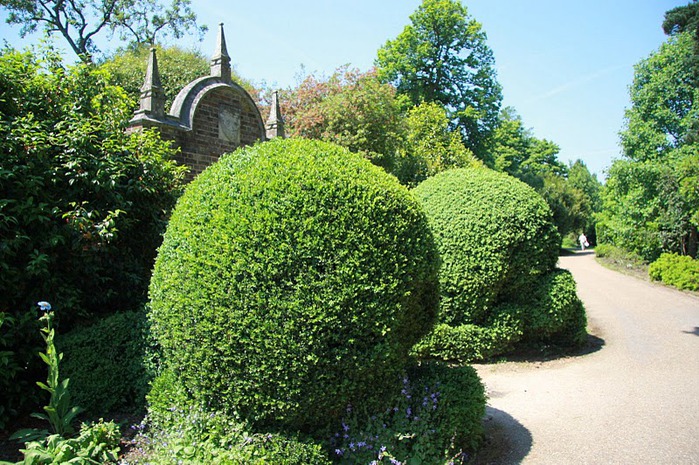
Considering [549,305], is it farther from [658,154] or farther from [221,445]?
[658,154]

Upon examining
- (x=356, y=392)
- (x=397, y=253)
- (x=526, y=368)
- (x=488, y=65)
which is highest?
(x=488, y=65)

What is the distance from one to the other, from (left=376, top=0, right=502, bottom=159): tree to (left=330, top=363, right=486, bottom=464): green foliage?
2727 centimetres

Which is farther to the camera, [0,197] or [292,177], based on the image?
[0,197]

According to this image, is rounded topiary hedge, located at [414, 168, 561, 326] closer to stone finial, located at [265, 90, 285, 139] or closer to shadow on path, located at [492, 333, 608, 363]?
shadow on path, located at [492, 333, 608, 363]

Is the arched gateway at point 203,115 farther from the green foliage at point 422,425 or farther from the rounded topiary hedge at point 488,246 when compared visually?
the green foliage at point 422,425

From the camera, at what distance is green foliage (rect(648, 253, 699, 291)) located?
1452 centimetres

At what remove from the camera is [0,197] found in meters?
4.27

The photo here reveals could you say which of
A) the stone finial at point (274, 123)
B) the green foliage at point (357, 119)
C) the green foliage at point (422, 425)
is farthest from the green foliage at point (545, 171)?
the green foliage at point (422, 425)

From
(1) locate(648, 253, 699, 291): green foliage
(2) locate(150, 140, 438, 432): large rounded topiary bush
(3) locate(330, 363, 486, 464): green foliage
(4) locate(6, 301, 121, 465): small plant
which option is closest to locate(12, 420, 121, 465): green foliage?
(4) locate(6, 301, 121, 465): small plant

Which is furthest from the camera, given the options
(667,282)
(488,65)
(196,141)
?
(488,65)

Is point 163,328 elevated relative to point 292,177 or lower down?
lower down

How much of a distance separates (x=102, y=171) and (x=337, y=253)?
3161mm

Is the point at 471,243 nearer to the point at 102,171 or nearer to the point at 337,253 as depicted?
the point at 337,253

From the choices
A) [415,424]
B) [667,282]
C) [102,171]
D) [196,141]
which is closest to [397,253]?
Result: [415,424]
